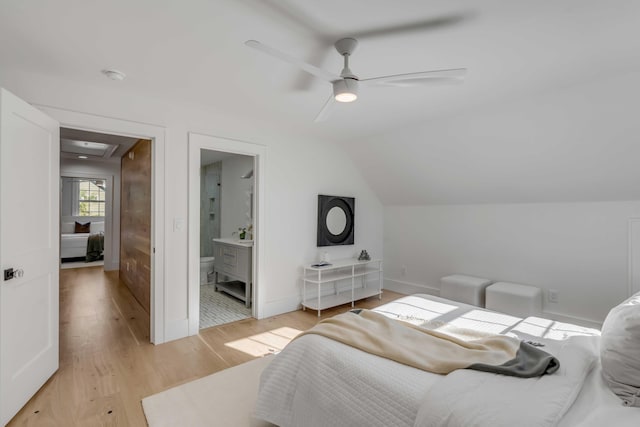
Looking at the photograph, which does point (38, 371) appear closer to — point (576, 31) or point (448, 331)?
point (448, 331)

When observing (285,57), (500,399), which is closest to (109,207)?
(285,57)

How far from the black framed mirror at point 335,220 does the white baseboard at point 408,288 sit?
114 cm

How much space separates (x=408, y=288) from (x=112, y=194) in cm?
608

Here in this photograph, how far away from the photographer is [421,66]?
2.32 metres

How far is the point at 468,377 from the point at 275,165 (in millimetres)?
3150

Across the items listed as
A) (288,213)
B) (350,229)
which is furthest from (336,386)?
(350,229)

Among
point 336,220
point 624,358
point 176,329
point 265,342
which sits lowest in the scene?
point 265,342

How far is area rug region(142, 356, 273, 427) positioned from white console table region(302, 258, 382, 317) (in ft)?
5.21

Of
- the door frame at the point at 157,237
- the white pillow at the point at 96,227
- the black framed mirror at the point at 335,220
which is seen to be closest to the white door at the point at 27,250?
the door frame at the point at 157,237

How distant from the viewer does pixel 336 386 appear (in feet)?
4.85

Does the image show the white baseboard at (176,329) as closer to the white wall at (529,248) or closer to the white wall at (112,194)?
the white wall at (529,248)

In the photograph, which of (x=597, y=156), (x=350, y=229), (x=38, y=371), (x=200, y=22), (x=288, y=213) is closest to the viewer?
(x=200, y=22)

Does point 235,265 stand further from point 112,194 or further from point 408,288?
point 112,194

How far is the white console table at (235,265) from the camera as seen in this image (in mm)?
4160
